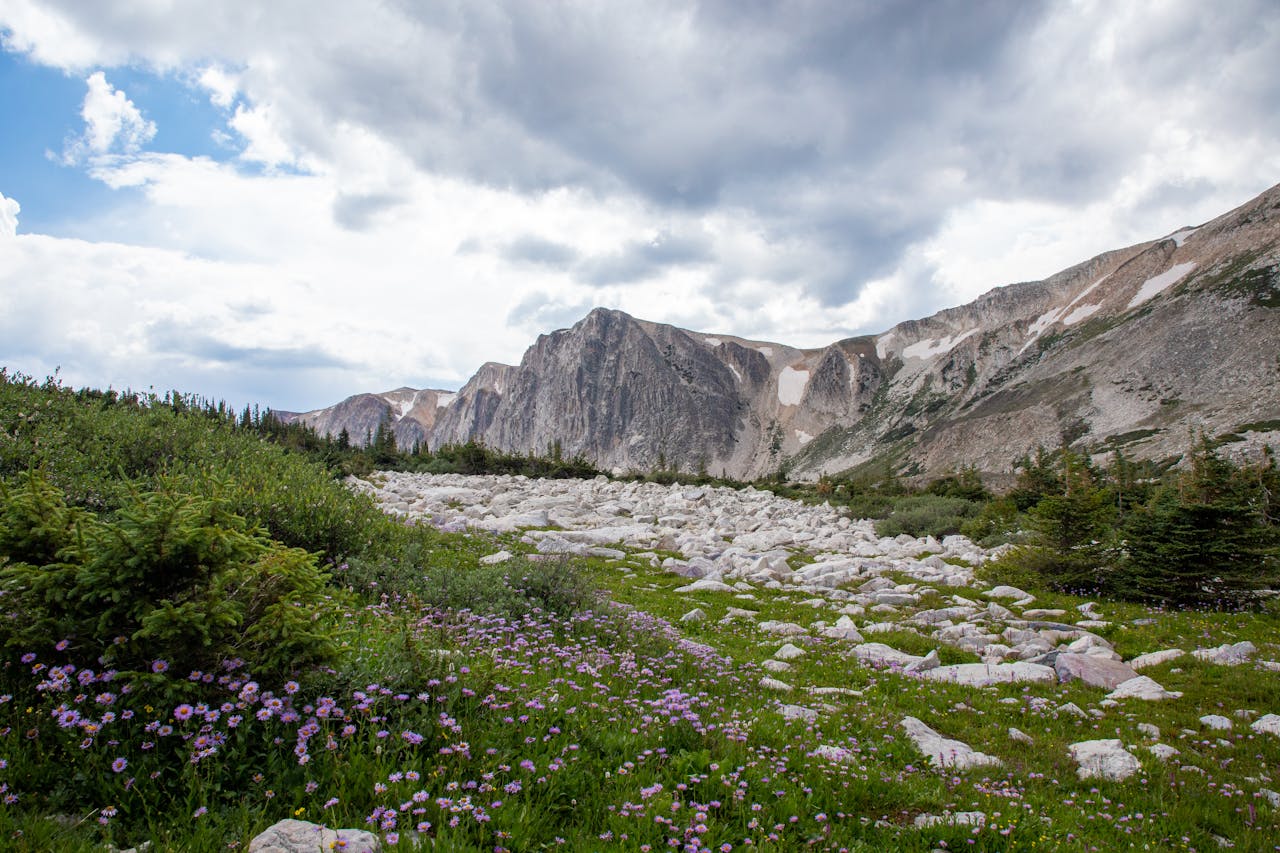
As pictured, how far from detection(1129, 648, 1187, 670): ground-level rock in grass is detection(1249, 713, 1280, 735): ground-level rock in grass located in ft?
8.52

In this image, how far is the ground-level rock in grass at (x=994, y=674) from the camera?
8742 mm

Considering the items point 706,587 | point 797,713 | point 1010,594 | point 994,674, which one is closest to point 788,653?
point 994,674

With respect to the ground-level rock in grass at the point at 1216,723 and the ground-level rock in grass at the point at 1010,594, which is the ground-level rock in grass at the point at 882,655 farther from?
the ground-level rock in grass at the point at 1010,594

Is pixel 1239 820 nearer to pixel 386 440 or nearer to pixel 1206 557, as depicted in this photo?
pixel 1206 557

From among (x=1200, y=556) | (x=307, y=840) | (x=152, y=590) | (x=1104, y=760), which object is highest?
(x=152, y=590)

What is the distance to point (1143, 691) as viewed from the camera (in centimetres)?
826

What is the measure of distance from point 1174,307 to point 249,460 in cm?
15142

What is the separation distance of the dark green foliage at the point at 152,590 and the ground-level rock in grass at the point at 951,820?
4293 mm

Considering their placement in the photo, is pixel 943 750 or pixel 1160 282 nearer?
pixel 943 750

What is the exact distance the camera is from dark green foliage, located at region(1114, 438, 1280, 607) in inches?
531

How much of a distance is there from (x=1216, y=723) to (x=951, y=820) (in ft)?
16.5

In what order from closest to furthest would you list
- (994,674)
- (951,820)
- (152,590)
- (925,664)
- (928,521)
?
1. (152,590)
2. (951,820)
3. (994,674)
4. (925,664)
5. (928,521)

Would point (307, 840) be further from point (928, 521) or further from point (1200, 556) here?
point (928, 521)

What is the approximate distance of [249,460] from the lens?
1519 centimetres
